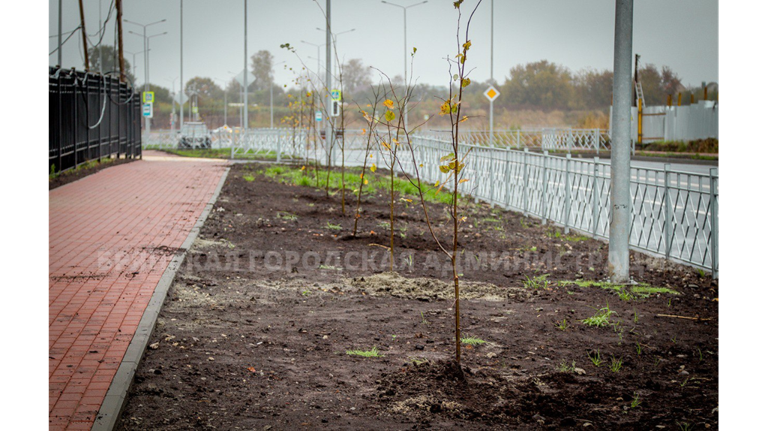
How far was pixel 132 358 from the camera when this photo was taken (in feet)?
15.0

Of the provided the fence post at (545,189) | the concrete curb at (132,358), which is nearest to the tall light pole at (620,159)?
the fence post at (545,189)

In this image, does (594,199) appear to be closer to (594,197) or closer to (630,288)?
(594,197)

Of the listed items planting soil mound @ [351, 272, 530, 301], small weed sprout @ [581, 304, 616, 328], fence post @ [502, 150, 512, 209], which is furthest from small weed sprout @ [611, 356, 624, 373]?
fence post @ [502, 150, 512, 209]

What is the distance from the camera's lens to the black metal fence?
649 inches

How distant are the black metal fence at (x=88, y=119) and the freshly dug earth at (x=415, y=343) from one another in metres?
9.16

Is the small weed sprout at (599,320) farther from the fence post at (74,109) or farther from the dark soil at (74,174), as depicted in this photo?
the fence post at (74,109)

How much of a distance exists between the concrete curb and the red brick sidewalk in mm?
52

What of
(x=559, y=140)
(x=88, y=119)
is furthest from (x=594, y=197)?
(x=559, y=140)

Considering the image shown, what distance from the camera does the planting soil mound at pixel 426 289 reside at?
6.80 meters

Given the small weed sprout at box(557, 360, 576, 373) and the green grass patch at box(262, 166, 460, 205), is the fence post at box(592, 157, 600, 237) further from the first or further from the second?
the small weed sprout at box(557, 360, 576, 373)

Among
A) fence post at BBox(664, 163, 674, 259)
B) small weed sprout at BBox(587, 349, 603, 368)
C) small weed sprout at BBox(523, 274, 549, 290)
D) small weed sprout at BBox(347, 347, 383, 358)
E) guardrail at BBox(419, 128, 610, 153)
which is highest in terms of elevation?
guardrail at BBox(419, 128, 610, 153)
